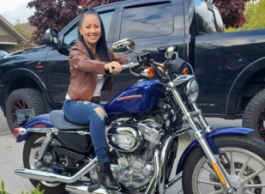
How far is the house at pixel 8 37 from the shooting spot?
25.1 meters

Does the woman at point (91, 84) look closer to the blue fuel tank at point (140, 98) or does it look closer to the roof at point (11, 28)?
the blue fuel tank at point (140, 98)

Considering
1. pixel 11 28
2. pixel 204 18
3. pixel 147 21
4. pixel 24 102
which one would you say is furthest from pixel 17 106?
pixel 11 28

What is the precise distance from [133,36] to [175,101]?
2.31m

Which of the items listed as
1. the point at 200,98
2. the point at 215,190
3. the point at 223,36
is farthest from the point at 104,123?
the point at 223,36

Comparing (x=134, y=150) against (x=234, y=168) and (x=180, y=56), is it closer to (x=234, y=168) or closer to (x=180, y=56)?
(x=234, y=168)

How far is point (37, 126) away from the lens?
2998 millimetres

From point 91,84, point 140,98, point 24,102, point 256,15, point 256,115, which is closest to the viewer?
point 140,98

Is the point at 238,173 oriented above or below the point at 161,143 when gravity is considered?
below

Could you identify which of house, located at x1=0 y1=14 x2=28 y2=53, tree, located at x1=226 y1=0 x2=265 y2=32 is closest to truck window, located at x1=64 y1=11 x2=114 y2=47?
tree, located at x1=226 y1=0 x2=265 y2=32

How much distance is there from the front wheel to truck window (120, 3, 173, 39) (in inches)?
94.2

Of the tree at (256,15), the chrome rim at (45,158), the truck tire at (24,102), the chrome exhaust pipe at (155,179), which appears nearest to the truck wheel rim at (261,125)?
the chrome exhaust pipe at (155,179)

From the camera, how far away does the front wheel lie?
2.24m

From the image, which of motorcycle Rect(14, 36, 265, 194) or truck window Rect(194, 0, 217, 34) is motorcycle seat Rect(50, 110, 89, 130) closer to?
motorcycle Rect(14, 36, 265, 194)

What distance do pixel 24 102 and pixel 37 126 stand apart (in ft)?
7.57
